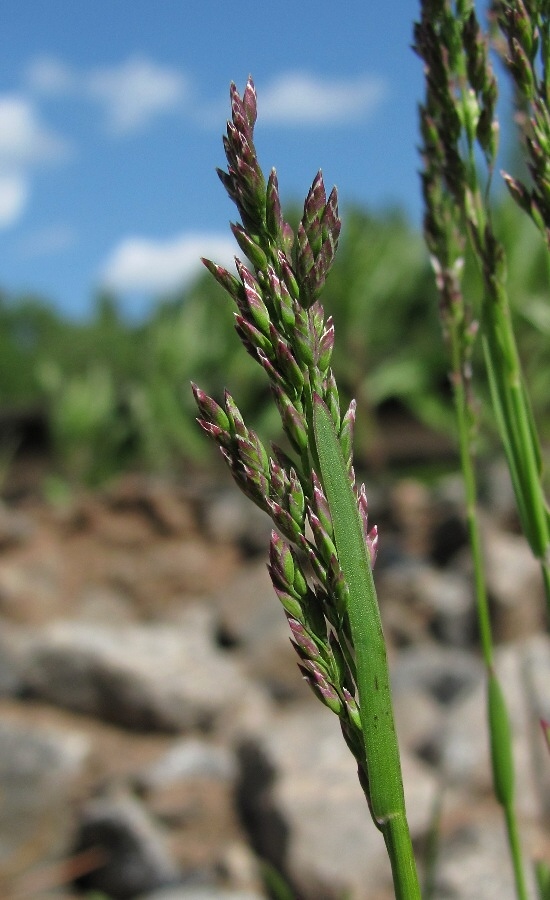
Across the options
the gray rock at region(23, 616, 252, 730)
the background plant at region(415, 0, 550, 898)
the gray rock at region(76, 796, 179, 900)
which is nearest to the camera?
the background plant at region(415, 0, 550, 898)

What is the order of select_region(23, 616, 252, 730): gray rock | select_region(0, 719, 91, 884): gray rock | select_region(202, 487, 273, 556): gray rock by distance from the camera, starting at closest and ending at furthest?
1. select_region(0, 719, 91, 884): gray rock
2. select_region(23, 616, 252, 730): gray rock
3. select_region(202, 487, 273, 556): gray rock

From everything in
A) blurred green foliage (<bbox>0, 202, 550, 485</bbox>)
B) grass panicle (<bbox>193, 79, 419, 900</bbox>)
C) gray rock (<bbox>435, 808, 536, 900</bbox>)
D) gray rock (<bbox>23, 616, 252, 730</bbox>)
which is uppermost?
blurred green foliage (<bbox>0, 202, 550, 485</bbox>)

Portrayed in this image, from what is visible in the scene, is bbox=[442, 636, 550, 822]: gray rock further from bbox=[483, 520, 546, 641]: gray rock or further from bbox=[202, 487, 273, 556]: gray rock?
bbox=[202, 487, 273, 556]: gray rock

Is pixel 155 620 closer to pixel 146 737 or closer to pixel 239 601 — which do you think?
pixel 239 601

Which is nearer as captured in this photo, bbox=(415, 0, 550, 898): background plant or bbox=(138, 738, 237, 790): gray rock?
bbox=(415, 0, 550, 898): background plant

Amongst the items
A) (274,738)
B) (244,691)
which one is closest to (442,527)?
(244,691)

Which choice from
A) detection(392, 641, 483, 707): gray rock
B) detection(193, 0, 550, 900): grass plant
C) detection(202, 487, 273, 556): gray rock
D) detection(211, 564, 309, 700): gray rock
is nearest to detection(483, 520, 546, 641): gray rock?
detection(392, 641, 483, 707): gray rock

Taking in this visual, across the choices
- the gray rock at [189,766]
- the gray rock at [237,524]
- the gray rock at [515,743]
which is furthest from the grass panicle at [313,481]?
the gray rock at [237,524]
